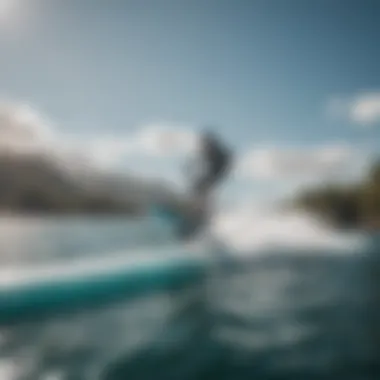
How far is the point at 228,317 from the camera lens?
2.65 m

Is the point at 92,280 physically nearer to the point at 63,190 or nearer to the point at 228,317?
the point at 63,190

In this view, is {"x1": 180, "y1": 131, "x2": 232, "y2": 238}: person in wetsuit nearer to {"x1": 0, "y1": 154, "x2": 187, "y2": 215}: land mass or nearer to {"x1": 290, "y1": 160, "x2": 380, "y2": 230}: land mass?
{"x1": 0, "y1": 154, "x2": 187, "y2": 215}: land mass

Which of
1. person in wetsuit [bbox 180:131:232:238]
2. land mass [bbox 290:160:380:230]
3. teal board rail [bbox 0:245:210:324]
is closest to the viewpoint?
teal board rail [bbox 0:245:210:324]

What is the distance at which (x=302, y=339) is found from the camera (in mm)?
2580

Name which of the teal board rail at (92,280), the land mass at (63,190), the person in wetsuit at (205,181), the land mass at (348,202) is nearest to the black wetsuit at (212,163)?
the person in wetsuit at (205,181)

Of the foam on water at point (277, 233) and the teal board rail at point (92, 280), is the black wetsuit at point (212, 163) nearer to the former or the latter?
the foam on water at point (277, 233)

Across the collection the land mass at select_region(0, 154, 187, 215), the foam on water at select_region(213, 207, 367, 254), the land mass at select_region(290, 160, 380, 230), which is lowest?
the foam on water at select_region(213, 207, 367, 254)

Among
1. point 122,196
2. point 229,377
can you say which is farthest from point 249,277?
point 122,196

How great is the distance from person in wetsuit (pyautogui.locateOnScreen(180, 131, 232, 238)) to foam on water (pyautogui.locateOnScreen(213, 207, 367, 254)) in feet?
0.39

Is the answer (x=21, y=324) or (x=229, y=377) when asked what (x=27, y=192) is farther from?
(x=229, y=377)

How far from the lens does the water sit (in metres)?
2.35

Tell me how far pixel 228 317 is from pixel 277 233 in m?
0.61

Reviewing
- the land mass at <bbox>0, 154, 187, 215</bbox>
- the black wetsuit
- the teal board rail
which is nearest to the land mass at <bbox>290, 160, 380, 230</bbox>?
the black wetsuit

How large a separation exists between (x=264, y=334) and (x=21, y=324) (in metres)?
1.42
